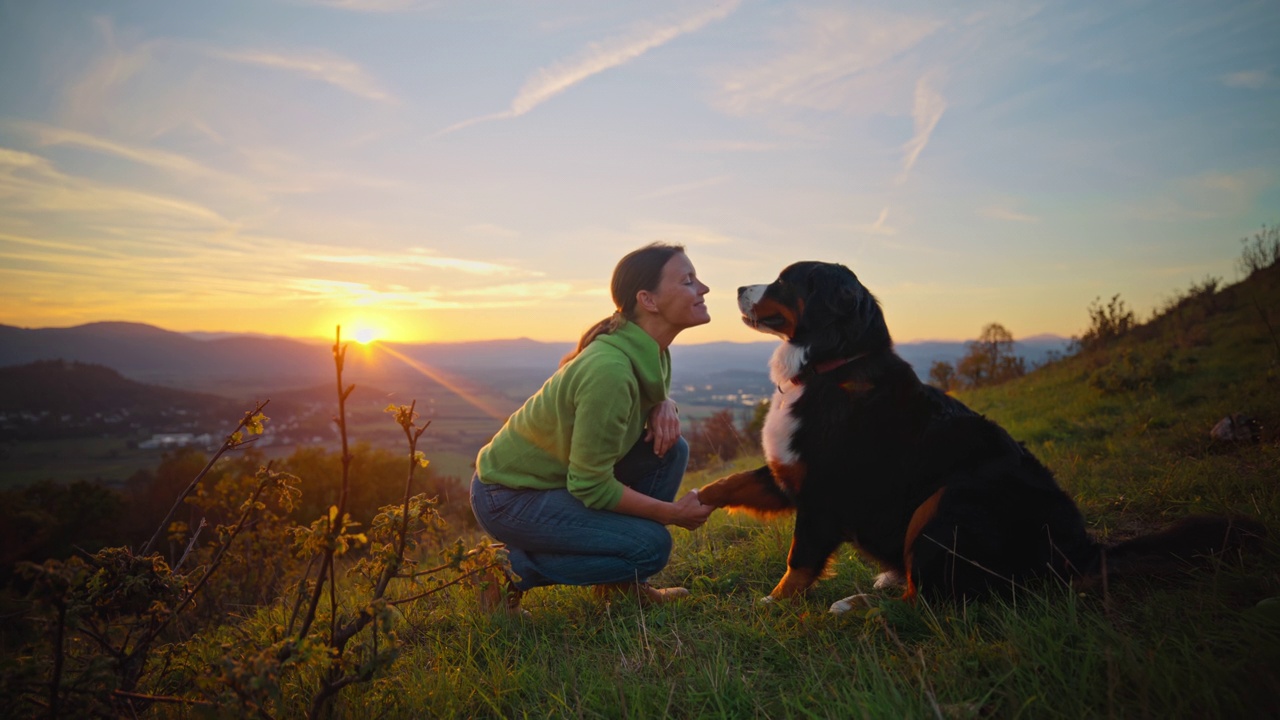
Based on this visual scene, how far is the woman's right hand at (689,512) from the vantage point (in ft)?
9.81

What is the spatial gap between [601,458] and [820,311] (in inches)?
55.1

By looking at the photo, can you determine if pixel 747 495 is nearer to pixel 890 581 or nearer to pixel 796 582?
pixel 796 582

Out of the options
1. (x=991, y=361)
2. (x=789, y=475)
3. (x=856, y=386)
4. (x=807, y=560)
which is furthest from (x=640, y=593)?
(x=991, y=361)

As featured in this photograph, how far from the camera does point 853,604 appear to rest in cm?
268

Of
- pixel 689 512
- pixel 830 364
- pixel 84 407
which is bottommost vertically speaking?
pixel 84 407

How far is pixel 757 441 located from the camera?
10695 millimetres

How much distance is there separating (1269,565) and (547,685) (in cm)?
271

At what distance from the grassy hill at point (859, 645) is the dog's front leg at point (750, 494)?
1.42 ft

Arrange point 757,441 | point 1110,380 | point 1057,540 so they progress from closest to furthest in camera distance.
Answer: point 1057,540
point 1110,380
point 757,441

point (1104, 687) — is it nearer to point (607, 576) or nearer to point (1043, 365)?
point (607, 576)

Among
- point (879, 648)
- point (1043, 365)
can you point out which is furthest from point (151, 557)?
point (1043, 365)

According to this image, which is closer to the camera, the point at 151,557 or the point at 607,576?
the point at 151,557

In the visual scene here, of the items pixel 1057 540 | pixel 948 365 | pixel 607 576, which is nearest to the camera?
pixel 1057 540

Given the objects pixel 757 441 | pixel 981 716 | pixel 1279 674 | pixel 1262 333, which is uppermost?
pixel 1262 333
